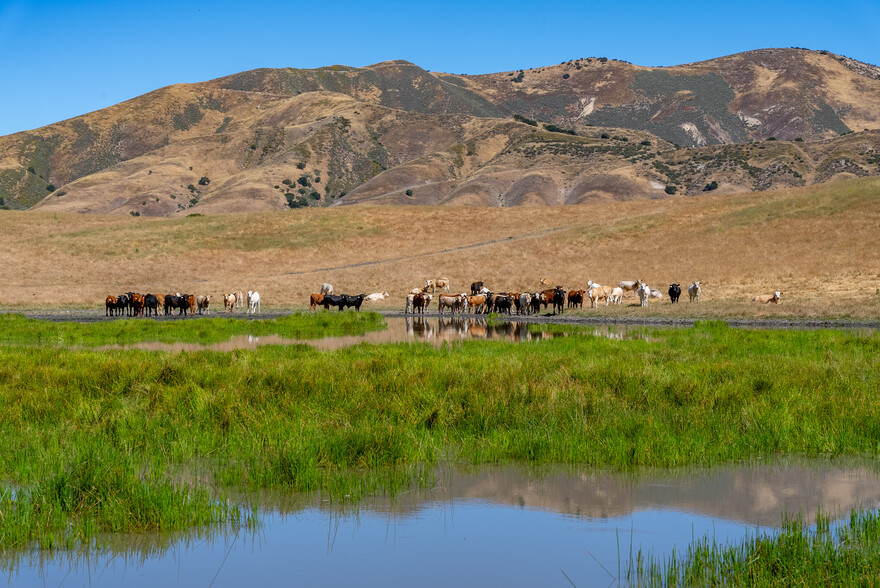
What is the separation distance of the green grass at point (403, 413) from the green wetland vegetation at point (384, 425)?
0.13 feet

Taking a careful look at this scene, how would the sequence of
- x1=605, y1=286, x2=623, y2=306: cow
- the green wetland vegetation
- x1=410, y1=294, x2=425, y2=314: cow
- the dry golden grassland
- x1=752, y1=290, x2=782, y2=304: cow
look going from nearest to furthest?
1. the green wetland vegetation
2. x1=752, y1=290, x2=782, y2=304: cow
3. x1=410, y1=294, x2=425, y2=314: cow
4. x1=605, y1=286, x2=623, y2=306: cow
5. the dry golden grassland

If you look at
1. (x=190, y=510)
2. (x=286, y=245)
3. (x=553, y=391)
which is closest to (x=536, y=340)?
(x=553, y=391)

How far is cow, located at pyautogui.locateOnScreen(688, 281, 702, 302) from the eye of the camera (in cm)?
5334

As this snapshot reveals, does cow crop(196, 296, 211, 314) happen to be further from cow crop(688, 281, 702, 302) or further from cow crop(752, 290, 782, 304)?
cow crop(752, 290, 782, 304)

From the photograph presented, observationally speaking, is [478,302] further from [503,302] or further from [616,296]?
[616,296]

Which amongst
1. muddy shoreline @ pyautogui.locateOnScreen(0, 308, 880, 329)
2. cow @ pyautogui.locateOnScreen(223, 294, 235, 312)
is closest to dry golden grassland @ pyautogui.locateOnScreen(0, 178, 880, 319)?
muddy shoreline @ pyautogui.locateOnScreen(0, 308, 880, 329)

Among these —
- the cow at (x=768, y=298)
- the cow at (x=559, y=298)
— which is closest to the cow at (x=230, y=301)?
the cow at (x=559, y=298)

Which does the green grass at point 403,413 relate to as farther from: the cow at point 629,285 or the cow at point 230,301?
the cow at point 629,285

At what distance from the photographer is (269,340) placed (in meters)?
31.3

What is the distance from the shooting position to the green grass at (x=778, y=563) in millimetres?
6859

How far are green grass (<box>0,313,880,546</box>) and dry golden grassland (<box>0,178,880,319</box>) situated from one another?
27.9 m

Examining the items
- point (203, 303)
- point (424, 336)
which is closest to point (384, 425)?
point (424, 336)

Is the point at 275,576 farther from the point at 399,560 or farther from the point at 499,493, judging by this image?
the point at 499,493

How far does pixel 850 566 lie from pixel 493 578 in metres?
2.87
